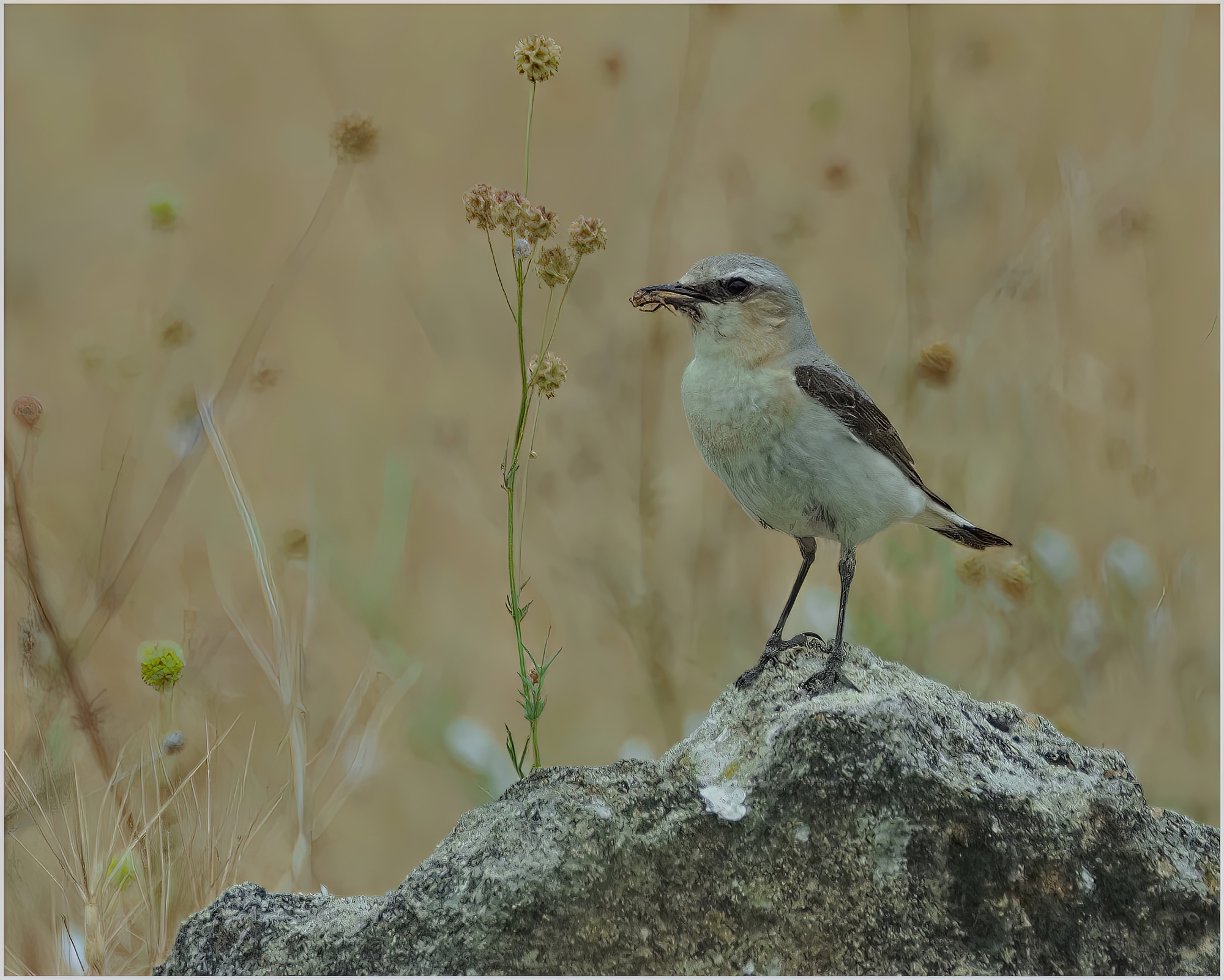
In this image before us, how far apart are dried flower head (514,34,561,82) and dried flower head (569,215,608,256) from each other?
424mm

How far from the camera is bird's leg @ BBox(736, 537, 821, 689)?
139 inches

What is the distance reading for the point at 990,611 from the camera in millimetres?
4414

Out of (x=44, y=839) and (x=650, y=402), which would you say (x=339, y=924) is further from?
(x=650, y=402)

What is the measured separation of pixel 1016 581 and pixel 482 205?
8.83 ft

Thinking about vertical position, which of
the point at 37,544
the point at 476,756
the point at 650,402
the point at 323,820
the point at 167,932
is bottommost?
the point at 167,932

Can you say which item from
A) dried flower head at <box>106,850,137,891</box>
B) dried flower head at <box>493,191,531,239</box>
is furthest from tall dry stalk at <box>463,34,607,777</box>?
dried flower head at <box>106,850,137,891</box>

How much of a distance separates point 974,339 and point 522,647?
2.47 metres

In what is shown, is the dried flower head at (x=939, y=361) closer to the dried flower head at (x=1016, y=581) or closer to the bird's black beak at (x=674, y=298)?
the dried flower head at (x=1016, y=581)

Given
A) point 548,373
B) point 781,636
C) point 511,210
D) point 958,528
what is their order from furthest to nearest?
1. point 958,528
2. point 781,636
3. point 548,373
4. point 511,210

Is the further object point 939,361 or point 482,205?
point 939,361

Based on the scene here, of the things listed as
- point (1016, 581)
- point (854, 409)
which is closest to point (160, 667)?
point (854, 409)

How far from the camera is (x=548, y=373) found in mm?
3193

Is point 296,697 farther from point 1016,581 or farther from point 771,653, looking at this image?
point 1016,581

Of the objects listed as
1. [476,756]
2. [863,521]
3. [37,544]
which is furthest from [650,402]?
[37,544]
